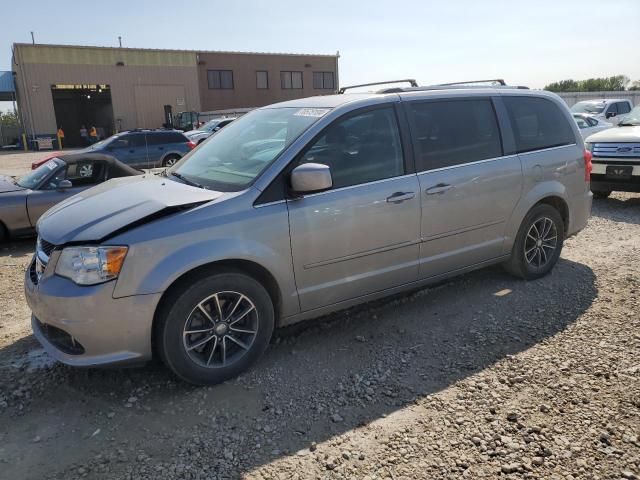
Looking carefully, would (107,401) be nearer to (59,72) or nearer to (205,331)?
(205,331)

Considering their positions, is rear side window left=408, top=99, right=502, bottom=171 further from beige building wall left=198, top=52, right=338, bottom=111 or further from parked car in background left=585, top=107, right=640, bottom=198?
beige building wall left=198, top=52, right=338, bottom=111

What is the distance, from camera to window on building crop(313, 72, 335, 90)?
171 ft

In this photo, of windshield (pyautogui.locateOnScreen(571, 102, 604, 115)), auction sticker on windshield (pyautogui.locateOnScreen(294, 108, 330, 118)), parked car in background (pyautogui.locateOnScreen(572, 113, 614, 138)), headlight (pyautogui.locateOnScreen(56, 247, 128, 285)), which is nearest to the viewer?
headlight (pyautogui.locateOnScreen(56, 247, 128, 285))

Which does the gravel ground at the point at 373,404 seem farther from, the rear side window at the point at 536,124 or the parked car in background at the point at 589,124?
the parked car in background at the point at 589,124

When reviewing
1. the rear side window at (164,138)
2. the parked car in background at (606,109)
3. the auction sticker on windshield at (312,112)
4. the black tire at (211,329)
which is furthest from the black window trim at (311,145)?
the parked car in background at (606,109)

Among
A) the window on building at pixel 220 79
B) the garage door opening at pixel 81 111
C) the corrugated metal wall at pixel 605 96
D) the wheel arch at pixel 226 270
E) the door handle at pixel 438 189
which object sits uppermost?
the window on building at pixel 220 79

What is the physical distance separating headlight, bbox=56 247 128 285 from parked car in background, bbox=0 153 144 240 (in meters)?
4.73

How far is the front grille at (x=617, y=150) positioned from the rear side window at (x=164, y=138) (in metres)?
11.5

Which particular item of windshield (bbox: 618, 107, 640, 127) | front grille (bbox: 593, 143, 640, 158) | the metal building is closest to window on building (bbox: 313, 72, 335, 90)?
the metal building

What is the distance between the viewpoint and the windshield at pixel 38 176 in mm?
7422

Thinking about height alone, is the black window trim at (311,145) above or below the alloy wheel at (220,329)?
above

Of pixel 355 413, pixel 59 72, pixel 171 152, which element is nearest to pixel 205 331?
pixel 355 413

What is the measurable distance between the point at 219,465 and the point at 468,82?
14.4 ft

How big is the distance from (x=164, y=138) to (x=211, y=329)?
13.2 m
